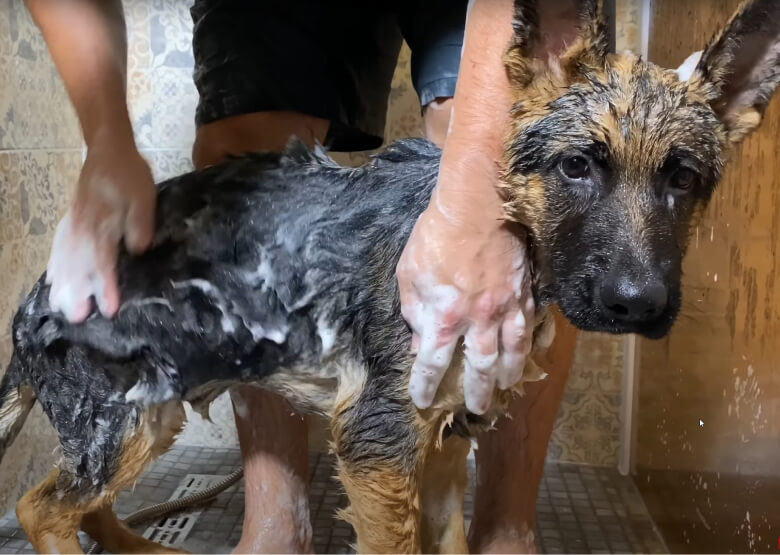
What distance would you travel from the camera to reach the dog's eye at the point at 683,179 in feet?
2.38

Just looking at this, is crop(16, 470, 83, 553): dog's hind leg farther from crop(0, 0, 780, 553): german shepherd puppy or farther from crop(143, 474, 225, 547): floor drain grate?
crop(143, 474, 225, 547): floor drain grate

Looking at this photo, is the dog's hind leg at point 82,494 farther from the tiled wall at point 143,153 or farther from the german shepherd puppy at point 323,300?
the tiled wall at point 143,153

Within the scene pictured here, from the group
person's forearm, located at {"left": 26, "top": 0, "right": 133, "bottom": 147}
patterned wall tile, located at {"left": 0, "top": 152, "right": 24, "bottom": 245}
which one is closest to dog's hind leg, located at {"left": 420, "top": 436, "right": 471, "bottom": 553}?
person's forearm, located at {"left": 26, "top": 0, "right": 133, "bottom": 147}

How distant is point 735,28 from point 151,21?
1365mm

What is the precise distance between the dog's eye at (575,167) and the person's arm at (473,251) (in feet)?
0.26

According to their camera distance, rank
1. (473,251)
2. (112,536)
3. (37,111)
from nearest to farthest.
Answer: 1. (473,251)
2. (112,536)
3. (37,111)

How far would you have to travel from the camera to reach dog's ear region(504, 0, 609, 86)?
0.70 m

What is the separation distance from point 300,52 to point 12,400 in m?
0.66

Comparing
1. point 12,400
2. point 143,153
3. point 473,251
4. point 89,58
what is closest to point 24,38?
point 143,153

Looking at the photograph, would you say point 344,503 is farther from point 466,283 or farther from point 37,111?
point 37,111

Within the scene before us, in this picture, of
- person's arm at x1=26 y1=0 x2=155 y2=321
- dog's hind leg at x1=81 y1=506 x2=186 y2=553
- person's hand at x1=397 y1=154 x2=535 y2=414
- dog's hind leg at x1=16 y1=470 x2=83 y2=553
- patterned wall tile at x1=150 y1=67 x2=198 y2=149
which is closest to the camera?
person's hand at x1=397 y1=154 x2=535 y2=414

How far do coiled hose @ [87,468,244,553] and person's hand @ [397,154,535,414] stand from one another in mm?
838

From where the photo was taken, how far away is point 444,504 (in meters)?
1.12

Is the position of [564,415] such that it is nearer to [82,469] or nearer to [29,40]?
[82,469]
